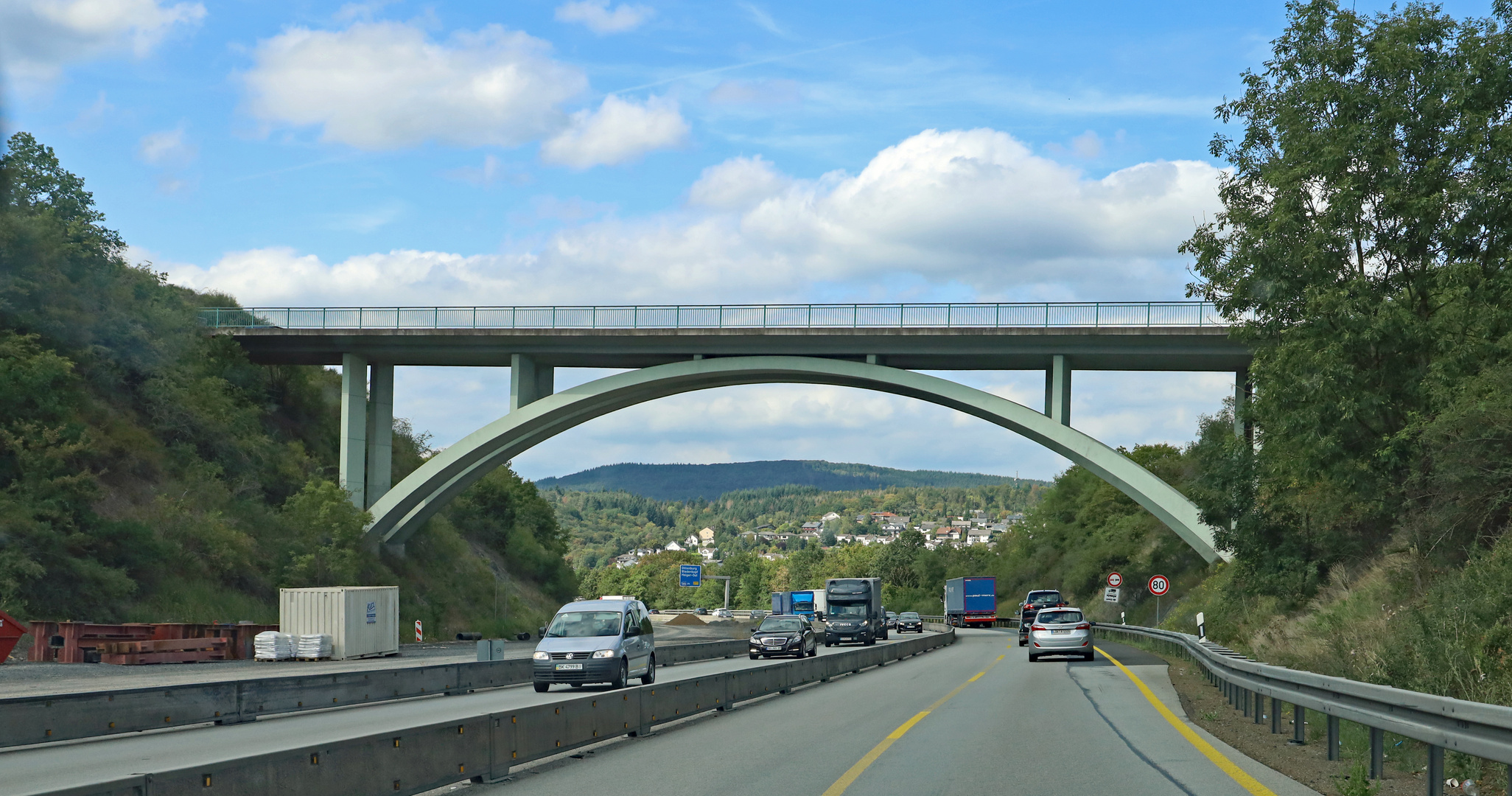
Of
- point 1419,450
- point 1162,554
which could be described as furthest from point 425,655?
point 1162,554

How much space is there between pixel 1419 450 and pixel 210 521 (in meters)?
36.6

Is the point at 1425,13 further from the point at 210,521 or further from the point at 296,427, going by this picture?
the point at 296,427

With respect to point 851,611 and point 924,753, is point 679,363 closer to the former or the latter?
point 851,611

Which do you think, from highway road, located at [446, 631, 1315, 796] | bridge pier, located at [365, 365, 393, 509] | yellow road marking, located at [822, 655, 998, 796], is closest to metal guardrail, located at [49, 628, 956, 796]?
highway road, located at [446, 631, 1315, 796]

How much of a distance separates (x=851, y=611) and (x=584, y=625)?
30540mm

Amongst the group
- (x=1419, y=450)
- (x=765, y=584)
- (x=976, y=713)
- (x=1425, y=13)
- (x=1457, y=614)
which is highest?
(x=1425, y=13)

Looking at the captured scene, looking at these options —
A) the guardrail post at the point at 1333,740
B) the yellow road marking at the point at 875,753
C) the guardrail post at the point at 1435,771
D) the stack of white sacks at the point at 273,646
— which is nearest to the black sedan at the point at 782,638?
the stack of white sacks at the point at 273,646

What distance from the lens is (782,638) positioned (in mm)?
35625

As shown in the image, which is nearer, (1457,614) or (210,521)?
(1457,614)

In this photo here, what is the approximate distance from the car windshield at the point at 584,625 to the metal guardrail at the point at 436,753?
522cm

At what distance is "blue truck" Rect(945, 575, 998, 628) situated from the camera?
76188 millimetres

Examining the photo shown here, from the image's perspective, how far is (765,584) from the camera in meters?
197

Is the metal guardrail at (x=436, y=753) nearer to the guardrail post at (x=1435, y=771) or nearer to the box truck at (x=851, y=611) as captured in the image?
the guardrail post at (x=1435, y=771)

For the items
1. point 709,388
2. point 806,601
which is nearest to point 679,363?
point 709,388
